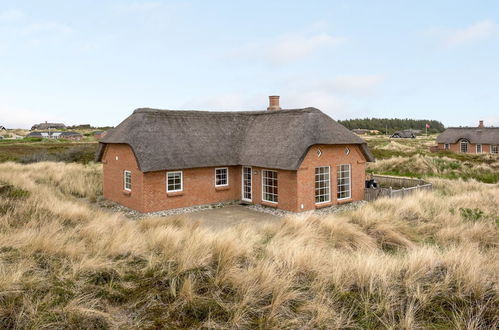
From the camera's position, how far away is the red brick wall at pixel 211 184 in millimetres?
15211

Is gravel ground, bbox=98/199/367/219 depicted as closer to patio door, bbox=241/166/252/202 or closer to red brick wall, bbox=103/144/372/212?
red brick wall, bbox=103/144/372/212

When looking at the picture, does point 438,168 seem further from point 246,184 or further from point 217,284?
point 217,284

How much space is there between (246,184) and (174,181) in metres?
3.75

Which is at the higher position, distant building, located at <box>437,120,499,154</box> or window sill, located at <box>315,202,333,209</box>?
distant building, located at <box>437,120,499,154</box>

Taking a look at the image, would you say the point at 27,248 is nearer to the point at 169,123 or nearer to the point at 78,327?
the point at 78,327

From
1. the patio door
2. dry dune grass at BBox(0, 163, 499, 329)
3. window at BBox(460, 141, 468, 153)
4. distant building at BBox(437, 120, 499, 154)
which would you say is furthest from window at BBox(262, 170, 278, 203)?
window at BBox(460, 141, 468, 153)

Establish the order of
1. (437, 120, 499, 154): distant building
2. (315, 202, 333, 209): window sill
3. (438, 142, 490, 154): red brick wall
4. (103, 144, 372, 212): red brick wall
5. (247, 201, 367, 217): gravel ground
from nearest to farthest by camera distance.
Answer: (103, 144, 372, 212): red brick wall → (247, 201, 367, 217): gravel ground → (315, 202, 333, 209): window sill → (437, 120, 499, 154): distant building → (438, 142, 490, 154): red brick wall

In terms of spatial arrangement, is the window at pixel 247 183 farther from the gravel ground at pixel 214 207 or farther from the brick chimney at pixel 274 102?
the brick chimney at pixel 274 102

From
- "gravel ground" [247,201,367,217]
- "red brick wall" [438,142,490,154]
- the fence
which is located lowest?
"gravel ground" [247,201,367,217]

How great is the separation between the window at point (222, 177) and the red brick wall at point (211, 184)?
20 cm

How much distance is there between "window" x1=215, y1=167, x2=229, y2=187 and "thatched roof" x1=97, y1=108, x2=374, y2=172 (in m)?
0.68

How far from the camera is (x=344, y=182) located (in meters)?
17.5

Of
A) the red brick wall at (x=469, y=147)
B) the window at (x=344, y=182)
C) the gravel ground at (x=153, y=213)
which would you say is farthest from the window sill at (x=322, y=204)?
the red brick wall at (x=469, y=147)

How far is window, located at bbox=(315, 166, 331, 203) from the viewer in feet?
52.9
